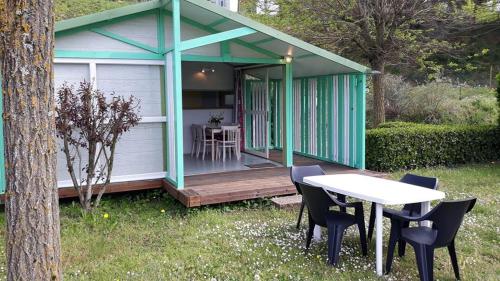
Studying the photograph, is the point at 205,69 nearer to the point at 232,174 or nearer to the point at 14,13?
the point at 232,174

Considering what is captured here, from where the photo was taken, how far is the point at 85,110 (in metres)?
5.59

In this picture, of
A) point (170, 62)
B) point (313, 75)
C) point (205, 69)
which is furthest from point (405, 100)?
point (170, 62)

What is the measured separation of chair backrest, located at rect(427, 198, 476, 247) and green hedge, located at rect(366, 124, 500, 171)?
522cm

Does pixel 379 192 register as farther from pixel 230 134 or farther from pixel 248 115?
pixel 248 115

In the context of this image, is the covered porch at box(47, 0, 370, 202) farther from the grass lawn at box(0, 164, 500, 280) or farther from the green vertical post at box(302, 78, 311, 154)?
the grass lawn at box(0, 164, 500, 280)

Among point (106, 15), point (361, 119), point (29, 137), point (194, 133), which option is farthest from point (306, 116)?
point (29, 137)

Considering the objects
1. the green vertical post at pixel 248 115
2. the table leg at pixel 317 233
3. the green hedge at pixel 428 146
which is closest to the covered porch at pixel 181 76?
the green hedge at pixel 428 146

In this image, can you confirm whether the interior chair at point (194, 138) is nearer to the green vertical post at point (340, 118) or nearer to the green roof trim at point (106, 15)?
the green vertical post at point (340, 118)

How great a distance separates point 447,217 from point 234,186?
11.3 feet

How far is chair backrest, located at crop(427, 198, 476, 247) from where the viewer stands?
338cm

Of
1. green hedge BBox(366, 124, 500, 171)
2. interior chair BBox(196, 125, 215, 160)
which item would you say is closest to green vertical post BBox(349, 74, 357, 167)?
green hedge BBox(366, 124, 500, 171)

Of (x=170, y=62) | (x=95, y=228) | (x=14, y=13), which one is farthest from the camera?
(x=170, y=62)

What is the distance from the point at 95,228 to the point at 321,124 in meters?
4.98

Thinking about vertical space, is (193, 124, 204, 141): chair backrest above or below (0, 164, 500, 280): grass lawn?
above
